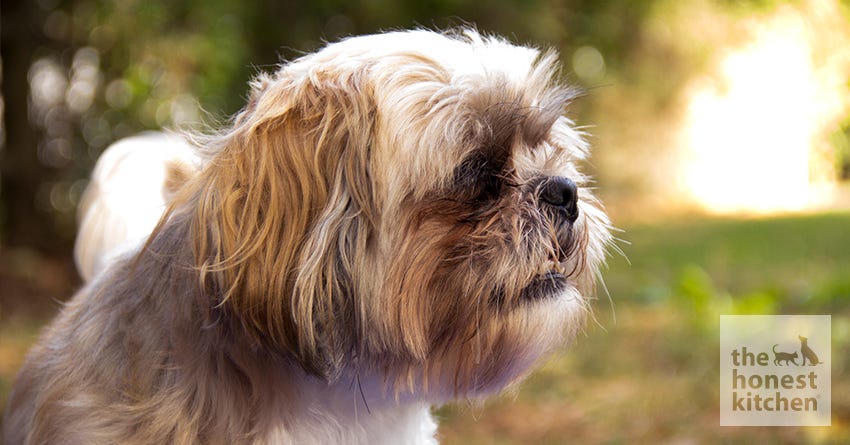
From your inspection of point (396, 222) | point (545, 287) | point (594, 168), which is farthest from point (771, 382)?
point (594, 168)

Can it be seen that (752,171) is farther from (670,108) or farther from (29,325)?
(29,325)

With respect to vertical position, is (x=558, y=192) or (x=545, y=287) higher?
(x=558, y=192)

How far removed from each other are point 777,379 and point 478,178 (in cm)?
226

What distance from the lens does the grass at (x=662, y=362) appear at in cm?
426

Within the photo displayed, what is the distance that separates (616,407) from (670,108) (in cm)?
1306

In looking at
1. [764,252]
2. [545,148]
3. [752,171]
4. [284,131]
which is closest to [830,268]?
[764,252]

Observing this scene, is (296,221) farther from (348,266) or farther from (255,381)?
(255,381)

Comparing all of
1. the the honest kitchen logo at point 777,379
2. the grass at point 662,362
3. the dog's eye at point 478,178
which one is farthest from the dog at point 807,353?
the dog's eye at point 478,178

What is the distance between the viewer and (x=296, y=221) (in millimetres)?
2229

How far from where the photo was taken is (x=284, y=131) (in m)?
2.27

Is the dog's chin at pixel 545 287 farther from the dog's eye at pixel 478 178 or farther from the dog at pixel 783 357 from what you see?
the dog at pixel 783 357

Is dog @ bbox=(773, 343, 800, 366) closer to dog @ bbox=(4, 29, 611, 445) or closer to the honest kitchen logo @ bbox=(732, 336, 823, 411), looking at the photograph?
the honest kitchen logo @ bbox=(732, 336, 823, 411)

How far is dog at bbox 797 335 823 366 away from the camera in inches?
162

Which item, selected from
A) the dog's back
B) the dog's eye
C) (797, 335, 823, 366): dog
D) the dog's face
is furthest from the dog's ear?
(797, 335, 823, 366): dog
